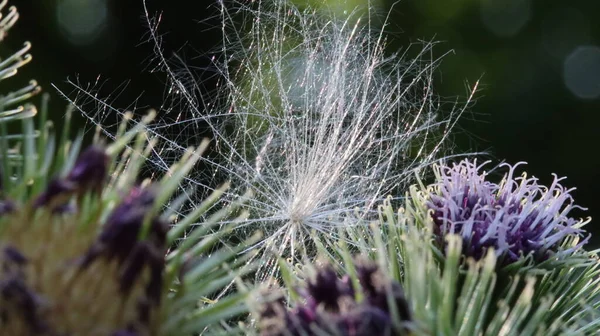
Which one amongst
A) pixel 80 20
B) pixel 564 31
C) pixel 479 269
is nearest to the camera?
pixel 479 269

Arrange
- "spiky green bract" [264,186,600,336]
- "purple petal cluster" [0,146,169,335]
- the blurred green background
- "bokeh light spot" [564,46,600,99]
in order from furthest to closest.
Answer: "bokeh light spot" [564,46,600,99] → the blurred green background → "spiky green bract" [264,186,600,336] → "purple petal cluster" [0,146,169,335]

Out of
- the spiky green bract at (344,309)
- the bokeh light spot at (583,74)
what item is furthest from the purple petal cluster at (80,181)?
the bokeh light spot at (583,74)

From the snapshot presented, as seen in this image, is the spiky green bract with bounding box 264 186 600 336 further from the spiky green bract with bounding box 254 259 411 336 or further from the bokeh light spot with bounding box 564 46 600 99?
the bokeh light spot with bounding box 564 46 600 99

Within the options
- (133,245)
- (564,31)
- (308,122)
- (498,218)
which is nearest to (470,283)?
(498,218)

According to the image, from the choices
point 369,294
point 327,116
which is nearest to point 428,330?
point 369,294

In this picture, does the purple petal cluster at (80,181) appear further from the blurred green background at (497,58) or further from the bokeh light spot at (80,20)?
the bokeh light spot at (80,20)

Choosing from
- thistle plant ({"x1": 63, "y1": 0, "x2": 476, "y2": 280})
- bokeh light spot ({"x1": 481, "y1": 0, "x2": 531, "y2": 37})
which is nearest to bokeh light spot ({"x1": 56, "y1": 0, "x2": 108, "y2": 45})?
bokeh light spot ({"x1": 481, "y1": 0, "x2": 531, "y2": 37})

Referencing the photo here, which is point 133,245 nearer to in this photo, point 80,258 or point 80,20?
point 80,258

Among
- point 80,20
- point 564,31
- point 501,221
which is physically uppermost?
point 564,31

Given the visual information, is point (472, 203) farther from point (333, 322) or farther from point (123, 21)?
point (123, 21)
